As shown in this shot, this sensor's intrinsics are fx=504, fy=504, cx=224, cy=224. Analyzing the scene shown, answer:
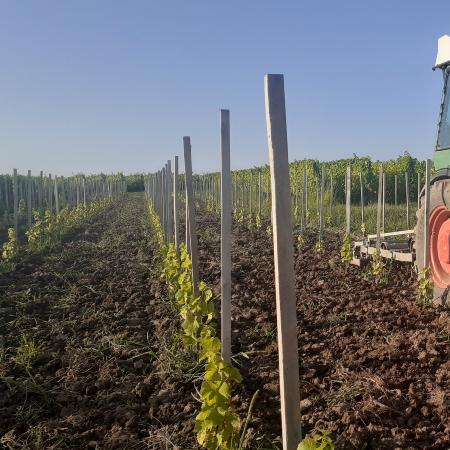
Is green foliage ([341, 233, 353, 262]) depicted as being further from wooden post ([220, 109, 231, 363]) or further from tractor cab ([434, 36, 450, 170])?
wooden post ([220, 109, 231, 363])

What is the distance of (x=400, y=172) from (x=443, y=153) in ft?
59.7

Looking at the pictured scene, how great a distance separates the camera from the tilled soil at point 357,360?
2.75 m

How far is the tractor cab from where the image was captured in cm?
496

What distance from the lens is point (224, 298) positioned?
3.62m

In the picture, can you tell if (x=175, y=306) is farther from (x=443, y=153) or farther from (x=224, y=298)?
(x=443, y=153)

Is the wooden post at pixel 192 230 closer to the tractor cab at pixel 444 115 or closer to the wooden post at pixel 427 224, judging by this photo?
the wooden post at pixel 427 224

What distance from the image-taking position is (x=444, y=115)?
516 cm

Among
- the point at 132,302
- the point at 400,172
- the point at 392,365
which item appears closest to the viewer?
the point at 392,365

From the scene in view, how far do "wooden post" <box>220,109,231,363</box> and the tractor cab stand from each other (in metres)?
2.44

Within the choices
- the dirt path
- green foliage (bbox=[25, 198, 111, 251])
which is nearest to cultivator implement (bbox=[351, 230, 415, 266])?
the dirt path

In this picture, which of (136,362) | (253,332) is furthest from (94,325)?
(253,332)

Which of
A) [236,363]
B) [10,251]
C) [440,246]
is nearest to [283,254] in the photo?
[236,363]

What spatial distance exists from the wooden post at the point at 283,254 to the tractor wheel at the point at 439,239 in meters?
2.95

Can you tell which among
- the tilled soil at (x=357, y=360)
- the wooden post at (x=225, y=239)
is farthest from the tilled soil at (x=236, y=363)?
the wooden post at (x=225, y=239)
